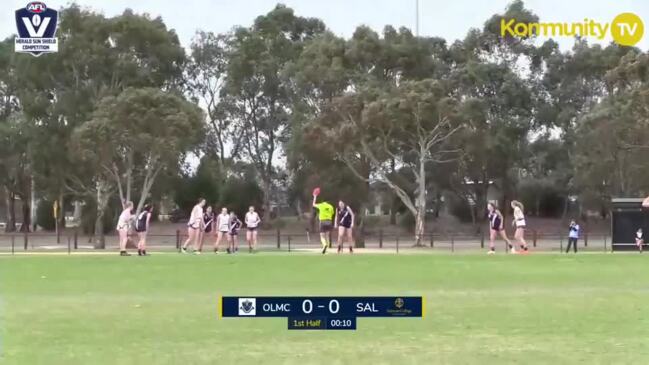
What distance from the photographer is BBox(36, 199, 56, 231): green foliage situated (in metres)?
71.2

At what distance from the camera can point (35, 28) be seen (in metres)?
8.33

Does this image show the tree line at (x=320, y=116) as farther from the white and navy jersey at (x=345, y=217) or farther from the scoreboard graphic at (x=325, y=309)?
the scoreboard graphic at (x=325, y=309)

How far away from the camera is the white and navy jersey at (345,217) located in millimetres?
28016

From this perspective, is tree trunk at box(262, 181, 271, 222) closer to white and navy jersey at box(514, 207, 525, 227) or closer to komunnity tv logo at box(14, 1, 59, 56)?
white and navy jersey at box(514, 207, 525, 227)

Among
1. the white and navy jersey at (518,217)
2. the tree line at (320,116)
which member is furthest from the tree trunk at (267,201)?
the white and navy jersey at (518,217)

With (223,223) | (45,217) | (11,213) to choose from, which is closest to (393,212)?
(45,217)

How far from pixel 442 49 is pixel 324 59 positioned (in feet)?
41.1

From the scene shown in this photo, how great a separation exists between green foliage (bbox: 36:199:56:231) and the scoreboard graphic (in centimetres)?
6623

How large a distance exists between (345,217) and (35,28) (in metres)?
20.2

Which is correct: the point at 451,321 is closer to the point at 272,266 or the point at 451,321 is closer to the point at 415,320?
the point at 415,320

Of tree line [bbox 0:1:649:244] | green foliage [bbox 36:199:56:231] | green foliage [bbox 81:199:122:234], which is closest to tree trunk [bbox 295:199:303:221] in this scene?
tree line [bbox 0:1:649:244]

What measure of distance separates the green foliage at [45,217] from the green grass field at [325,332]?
54.2 meters

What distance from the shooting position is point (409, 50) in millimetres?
49344

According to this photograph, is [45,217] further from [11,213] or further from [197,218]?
[197,218]
